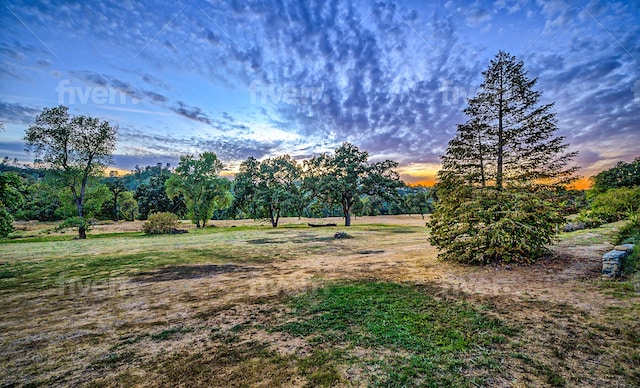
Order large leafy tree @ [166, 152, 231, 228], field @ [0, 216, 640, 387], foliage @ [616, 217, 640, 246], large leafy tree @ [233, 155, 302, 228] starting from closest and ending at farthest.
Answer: field @ [0, 216, 640, 387], foliage @ [616, 217, 640, 246], large leafy tree @ [233, 155, 302, 228], large leafy tree @ [166, 152, 231, 228]

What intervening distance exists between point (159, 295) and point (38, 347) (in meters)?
2.71

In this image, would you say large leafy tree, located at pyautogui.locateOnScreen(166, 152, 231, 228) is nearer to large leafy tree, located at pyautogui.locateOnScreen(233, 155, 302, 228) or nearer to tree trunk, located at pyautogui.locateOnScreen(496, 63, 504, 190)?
large leafy tree, located at pyautogui.locateOnScreen(233, 155, 302, 228)

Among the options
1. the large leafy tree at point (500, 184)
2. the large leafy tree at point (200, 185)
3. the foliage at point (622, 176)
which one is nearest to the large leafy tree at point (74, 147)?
the large leafy tree at point (200, 185)

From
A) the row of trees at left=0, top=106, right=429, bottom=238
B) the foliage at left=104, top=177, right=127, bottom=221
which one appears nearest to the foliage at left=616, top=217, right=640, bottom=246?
the row of trees at left=0, top=106, right=429, bottom=238

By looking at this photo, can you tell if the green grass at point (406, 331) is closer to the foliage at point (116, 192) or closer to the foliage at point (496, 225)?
the foliage at point (496, 225)

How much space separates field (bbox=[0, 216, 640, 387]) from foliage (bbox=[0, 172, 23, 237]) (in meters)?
2.89

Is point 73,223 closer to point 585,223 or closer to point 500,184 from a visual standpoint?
point 500,184

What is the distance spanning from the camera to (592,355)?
3.56 metres

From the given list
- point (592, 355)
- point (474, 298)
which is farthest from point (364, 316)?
point (592, 355)

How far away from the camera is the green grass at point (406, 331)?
3.42 metres

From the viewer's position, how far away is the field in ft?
11.1

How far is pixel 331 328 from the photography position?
187 inches

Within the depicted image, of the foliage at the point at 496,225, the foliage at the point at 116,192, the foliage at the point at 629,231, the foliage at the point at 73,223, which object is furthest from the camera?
the foliage at the point at 116,192

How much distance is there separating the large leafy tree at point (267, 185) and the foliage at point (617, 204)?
26862mm
